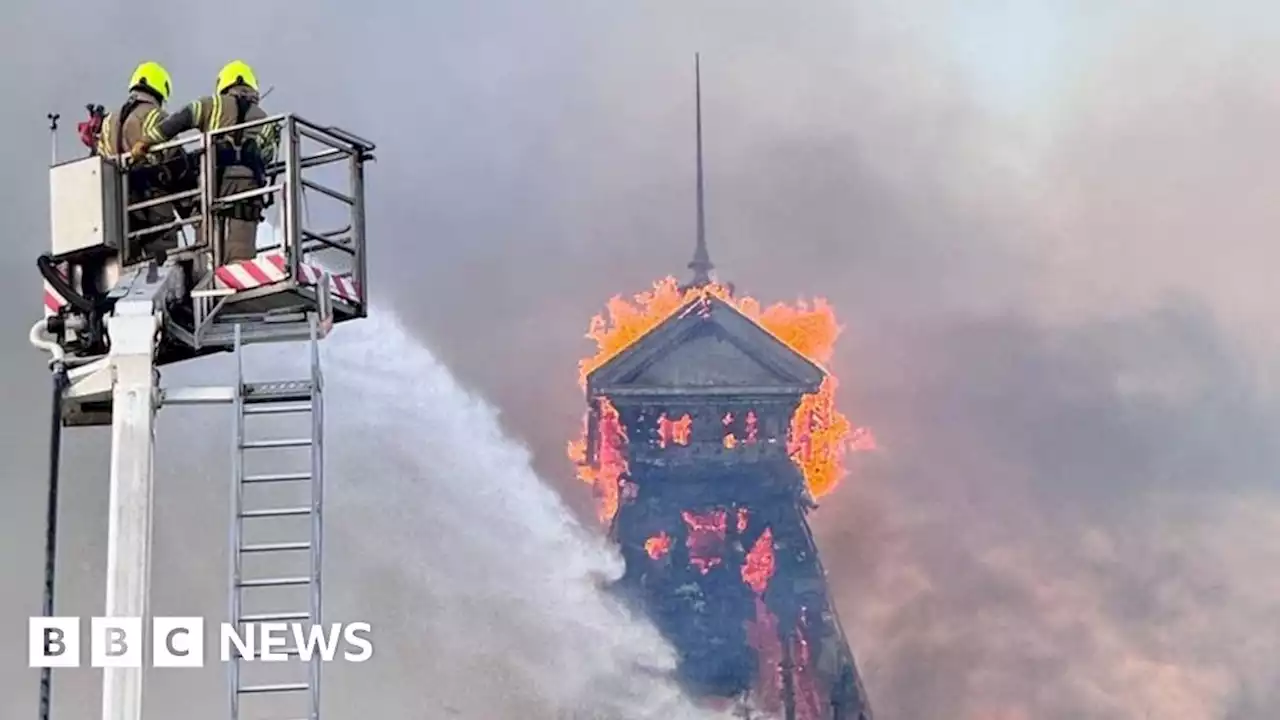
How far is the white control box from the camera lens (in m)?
5.87

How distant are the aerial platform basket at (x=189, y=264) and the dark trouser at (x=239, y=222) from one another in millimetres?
29

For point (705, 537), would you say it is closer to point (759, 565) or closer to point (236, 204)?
point (759, 565)

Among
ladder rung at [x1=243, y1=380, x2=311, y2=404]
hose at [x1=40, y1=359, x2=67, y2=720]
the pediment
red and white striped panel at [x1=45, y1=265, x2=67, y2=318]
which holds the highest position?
the pediment

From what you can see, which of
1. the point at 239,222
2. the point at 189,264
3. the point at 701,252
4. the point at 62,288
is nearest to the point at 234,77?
the point at 239,222

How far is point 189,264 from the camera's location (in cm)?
600

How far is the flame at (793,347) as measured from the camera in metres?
13.8

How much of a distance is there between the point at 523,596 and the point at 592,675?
0.86m

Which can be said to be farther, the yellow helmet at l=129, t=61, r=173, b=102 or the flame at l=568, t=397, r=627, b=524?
the flame at l=568, t=397, r=627, b=524

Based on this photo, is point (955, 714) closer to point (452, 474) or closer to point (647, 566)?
point (647, 566)

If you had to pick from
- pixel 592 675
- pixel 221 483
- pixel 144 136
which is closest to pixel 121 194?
pixel 144 136

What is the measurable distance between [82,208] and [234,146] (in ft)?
2.05

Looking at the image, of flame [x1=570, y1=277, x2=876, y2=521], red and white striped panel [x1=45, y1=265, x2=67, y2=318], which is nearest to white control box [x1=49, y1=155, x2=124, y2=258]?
red and white striped panel [x1=45, y1=265, x2=67, y2=318]

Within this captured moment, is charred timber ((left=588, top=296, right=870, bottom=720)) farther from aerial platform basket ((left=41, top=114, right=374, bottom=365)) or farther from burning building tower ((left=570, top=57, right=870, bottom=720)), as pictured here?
aerial platform basket ((left=41, top=114, right=374, bottom=365))

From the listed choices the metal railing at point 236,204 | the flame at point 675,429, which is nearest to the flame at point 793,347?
the flame at point 675,429
